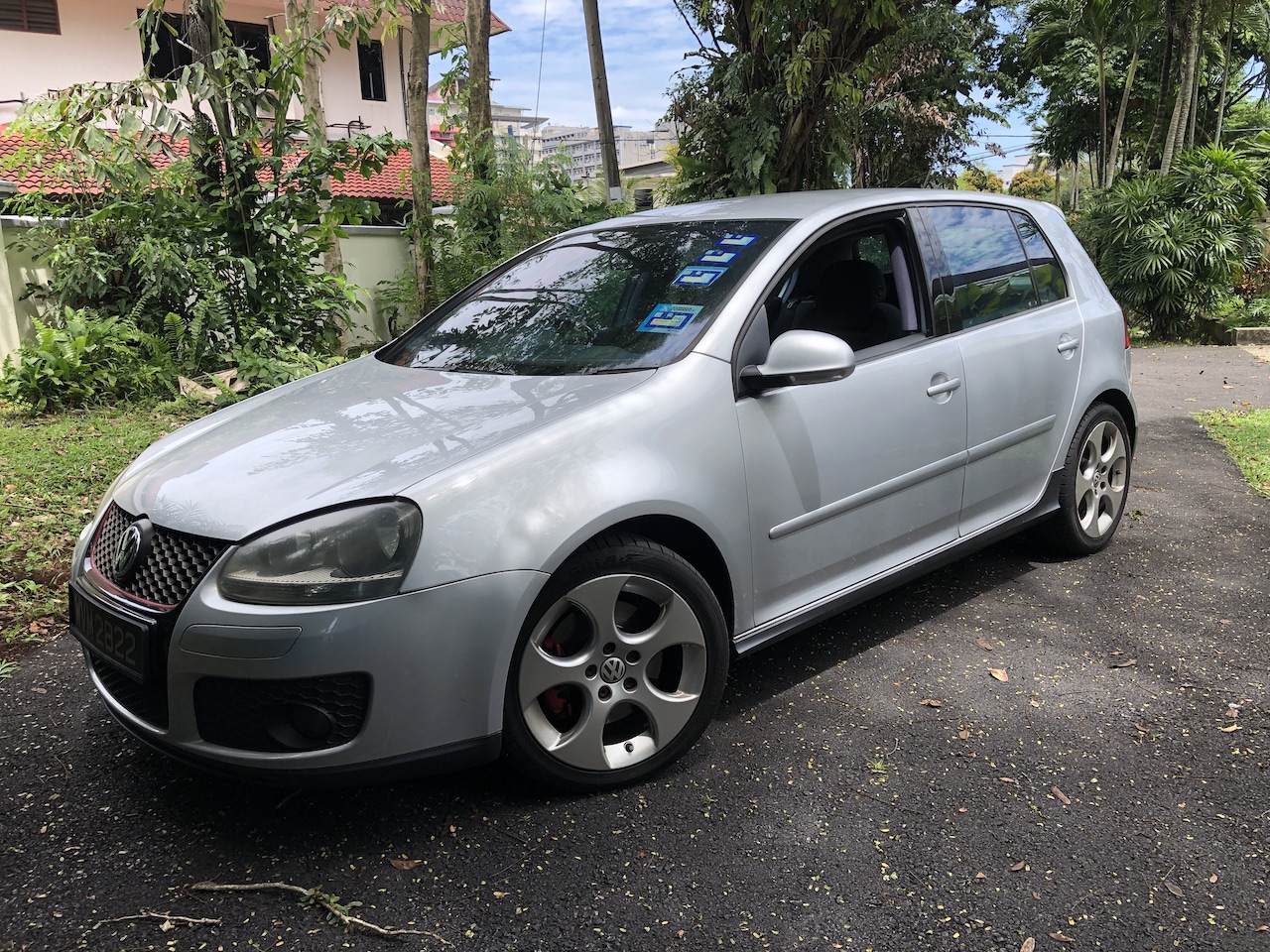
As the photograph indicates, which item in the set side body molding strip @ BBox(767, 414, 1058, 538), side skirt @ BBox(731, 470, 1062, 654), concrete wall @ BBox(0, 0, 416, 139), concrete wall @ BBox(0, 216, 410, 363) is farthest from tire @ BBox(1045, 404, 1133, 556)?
concrete wall @ BBox(0, 0, 416, 139)

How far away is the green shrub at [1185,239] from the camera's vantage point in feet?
45.0

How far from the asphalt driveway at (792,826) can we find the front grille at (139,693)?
323 millimetres

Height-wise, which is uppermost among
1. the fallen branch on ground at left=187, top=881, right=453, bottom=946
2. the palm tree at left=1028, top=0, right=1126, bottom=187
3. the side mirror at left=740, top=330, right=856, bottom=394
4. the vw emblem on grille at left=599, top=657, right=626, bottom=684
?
the palm tree at left=1028, top=0, right=1126, bottom=187

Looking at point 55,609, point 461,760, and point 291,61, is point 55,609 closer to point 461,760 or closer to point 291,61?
point 461,760

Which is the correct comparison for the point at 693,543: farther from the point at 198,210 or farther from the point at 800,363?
the point at 198,210

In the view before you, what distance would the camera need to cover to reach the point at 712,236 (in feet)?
11.6

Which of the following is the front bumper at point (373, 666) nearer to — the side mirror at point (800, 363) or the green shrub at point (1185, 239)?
the side mirror at point (800, 363)

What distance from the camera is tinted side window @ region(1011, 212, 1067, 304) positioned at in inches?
168

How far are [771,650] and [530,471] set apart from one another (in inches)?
62.3

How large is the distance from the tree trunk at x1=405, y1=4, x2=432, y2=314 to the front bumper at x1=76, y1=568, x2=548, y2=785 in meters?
9.26

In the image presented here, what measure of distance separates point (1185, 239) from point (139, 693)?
14643 mm

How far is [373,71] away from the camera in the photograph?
22.6 m

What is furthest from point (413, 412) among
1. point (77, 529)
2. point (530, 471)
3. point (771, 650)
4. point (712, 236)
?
point (77, 529)

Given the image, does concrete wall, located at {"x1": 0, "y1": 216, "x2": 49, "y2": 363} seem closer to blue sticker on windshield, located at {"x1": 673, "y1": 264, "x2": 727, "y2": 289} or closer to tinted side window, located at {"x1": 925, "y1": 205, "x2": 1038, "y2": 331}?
blue sticker on windshield, located at {"x1": 673, "y1": 264, "x2": 727, "y2": 289}
